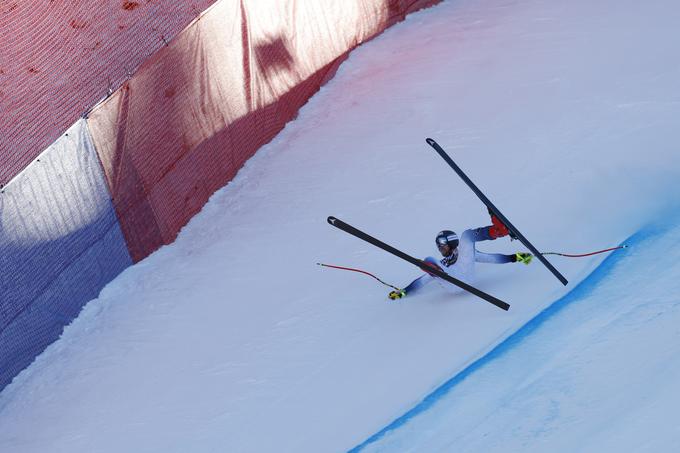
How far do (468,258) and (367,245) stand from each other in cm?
143

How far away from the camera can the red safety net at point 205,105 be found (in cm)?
872

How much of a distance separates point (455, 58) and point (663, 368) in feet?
14.9

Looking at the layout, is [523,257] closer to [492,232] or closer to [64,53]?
[492,232]

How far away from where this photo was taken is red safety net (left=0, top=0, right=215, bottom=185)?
8867mm

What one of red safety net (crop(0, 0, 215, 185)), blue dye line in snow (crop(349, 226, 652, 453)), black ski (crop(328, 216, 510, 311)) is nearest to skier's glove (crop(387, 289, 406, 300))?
black ski (crop(328, 216, 510, 311))

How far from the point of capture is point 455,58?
10391 millimetres

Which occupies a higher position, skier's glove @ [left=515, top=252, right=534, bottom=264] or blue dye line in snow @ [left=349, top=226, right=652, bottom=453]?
skier's glove @ [left=515, top=252, right=534, bottom=264]

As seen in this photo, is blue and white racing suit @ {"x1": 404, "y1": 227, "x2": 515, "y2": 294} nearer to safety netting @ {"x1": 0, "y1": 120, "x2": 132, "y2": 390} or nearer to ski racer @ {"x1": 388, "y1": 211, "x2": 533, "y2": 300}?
ski racer @ {"x1": 388, "y1": 211, "x2": 533, "y2": 300}

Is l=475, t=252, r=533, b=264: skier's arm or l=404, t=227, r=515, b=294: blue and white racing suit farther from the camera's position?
l=475, t=252, r=533, b=264: skier's arm

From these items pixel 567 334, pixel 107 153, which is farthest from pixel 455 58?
pixel 567 334

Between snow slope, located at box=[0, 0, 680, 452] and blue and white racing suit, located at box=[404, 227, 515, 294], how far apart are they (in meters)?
0.25

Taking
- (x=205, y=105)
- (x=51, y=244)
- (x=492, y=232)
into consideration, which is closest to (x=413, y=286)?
(x=492, y=232)

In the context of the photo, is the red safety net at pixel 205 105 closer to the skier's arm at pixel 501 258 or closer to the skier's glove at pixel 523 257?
the skier's arm at pixel 501 258

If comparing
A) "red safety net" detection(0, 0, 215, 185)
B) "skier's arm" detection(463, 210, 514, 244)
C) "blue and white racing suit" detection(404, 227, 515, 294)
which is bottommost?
"blue and white racing suit" detection(404, 227, 515, 294)
